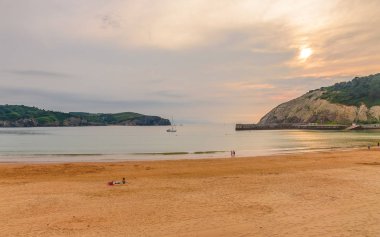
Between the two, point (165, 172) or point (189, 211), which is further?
point (165, 172)

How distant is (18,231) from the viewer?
12836 mm

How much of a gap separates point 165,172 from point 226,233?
60.6 feet

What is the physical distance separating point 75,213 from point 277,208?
9265 mm

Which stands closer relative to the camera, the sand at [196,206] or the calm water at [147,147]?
the sand at [196,206]

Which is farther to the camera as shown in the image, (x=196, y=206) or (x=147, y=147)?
(x=147, y=147)

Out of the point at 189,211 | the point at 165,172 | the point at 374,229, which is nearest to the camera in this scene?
the point at 374,229

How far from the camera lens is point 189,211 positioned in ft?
50.6

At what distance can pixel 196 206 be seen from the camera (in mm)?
16359

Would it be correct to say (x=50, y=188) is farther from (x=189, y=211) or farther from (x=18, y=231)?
(x=189, y=211)

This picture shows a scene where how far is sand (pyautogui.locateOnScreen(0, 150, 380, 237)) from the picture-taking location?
12773mm

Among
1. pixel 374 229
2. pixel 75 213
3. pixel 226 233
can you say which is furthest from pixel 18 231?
pixel 374 229

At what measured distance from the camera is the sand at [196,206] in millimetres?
12773

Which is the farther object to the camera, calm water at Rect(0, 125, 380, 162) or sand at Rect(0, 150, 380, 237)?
calm water at Rect(0, 125, 380, 162)

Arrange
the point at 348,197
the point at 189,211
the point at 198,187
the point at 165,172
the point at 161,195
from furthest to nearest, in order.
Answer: the point at 165,172
the point at 198,187
the point at 161,195
the point at 348,197
the point at 189,211
